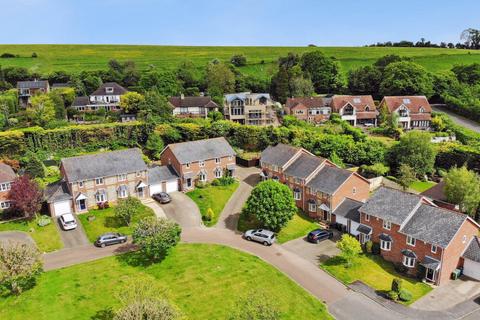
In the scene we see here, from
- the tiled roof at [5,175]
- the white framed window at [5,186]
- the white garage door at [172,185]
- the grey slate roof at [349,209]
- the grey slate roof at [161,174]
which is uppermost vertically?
the tiled roof at [5,175]

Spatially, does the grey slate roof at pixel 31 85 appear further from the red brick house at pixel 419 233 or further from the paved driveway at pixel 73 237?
the red brick house at pixel 419 233

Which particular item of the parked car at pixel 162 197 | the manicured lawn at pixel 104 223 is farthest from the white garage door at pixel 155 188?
the manicured lawn at pixel 104 223

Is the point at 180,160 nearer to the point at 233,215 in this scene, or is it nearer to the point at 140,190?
the point at 140,190

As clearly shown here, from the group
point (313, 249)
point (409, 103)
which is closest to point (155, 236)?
point (313, 249)

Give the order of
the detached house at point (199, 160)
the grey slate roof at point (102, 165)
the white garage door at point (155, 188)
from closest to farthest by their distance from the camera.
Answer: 1. the grey slate roof at point (102, 165)
2. the white garage door at point (155, 188)
3. the detached house at point (199, 160)

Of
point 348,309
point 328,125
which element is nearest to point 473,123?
point 328,125

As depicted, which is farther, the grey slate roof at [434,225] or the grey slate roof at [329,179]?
the grey slate roof at [329,179]

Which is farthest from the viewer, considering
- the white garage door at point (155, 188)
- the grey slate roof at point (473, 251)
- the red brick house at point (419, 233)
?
the white garage door at point (155, 188)
